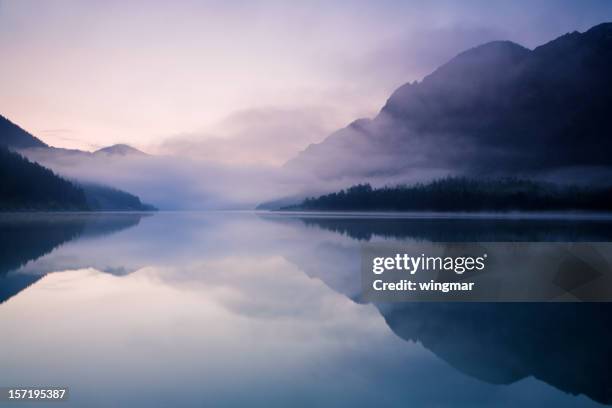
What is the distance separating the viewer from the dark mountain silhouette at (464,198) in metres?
57.0

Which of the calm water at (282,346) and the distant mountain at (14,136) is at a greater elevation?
the distant mountain at (14,136)

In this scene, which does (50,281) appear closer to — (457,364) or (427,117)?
(457,364)

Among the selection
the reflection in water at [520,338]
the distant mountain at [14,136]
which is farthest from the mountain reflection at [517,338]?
the distant mountain at [14,136]

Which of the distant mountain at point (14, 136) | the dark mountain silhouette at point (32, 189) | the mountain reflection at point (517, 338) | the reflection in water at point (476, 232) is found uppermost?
the distant mountain at point (14, 136)

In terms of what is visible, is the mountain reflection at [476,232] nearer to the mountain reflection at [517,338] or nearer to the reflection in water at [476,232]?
the reflection in water at [476,232]

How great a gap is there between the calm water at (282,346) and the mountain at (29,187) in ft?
173

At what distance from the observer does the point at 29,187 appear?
5359 centimetres

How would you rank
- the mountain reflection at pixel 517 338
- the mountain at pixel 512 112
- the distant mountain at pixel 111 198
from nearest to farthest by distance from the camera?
the mountain reflection at pixel 517 338 < the distant mountain at pixel 111 198 < the mountain at pixel 512 112

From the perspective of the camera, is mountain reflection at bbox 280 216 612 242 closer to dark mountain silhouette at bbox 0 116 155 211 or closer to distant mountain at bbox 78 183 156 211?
dark mountain silhouette at bbox 0 116 155 211

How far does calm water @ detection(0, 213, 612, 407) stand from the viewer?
4613mm

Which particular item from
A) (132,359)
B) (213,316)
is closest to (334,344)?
(213,316)

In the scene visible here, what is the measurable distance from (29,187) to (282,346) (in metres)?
61.8

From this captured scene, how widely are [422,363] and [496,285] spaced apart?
17.5 ft

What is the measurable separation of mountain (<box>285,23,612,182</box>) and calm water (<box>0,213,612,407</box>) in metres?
110
